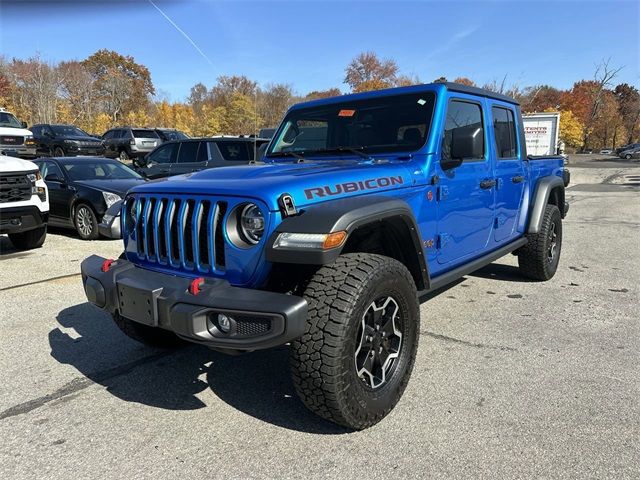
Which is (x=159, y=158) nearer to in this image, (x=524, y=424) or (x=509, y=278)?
(x=509, y=278)

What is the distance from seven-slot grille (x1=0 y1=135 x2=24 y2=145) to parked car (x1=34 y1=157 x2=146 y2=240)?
33.1ft

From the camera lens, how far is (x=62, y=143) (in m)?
21.0

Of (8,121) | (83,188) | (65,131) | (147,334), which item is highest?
(8,121)

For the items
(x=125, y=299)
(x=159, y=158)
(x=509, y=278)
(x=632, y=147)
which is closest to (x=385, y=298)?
(x=125, y=299)

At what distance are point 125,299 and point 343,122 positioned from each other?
7.19 feet

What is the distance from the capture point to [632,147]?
4856 cm

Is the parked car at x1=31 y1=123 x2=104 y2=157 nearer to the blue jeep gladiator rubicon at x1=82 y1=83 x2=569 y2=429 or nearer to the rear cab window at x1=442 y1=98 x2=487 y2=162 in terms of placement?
the blue jeep gladiator rubicon at x1=82 y1=83 x2=569 y2=429

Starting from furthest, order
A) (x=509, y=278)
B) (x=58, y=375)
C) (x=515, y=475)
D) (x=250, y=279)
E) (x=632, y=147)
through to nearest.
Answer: (x=632, y=147) → (x=509, y=278) → (x=58, y=375) → (x=250, y=279) → (x=515, y=475)

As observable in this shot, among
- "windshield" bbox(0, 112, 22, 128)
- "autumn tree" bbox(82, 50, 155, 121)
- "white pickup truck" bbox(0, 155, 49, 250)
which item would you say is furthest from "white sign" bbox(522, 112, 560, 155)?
"autumn tree" bbox(82, 50, 155, 121)

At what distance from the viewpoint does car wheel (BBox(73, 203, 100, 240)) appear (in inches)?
318

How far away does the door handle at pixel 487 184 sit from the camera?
403cm

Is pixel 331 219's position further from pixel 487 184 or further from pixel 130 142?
pixel 130 142

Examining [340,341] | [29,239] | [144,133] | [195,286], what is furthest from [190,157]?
[144,133]

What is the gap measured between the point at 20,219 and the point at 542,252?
654cm
